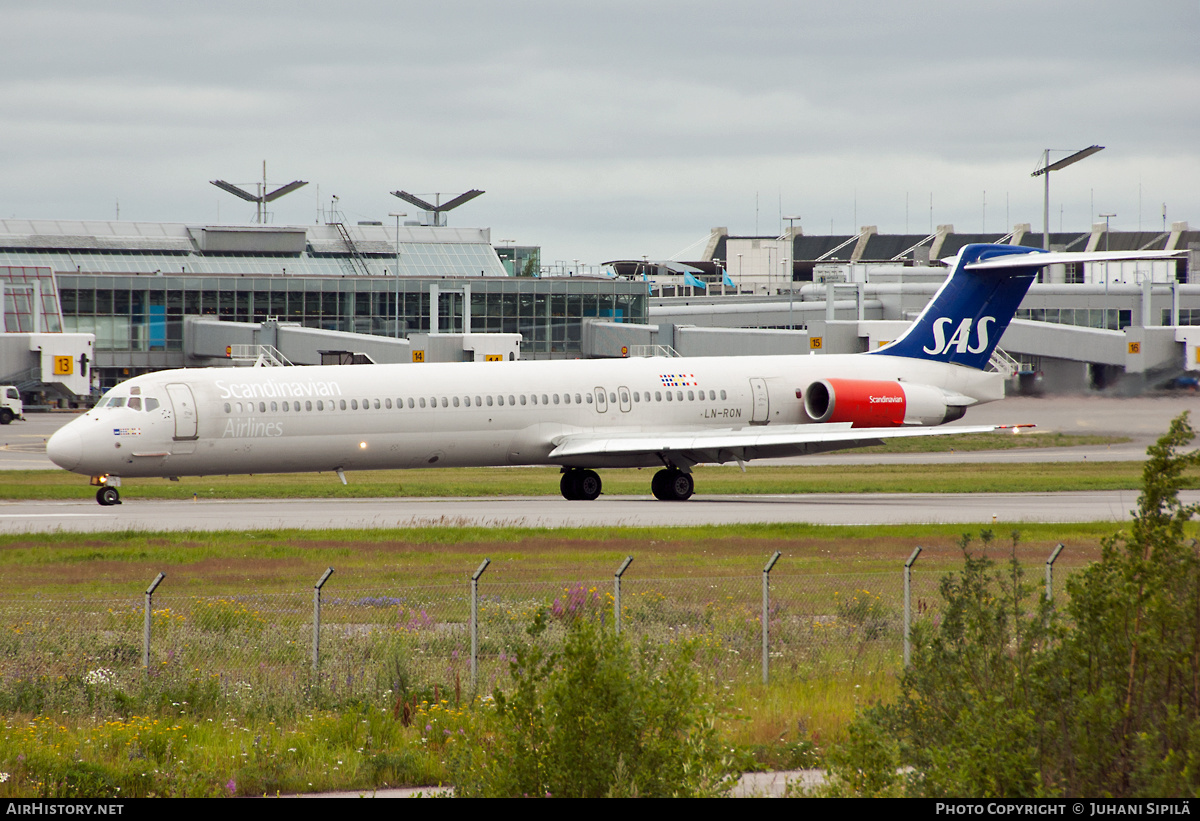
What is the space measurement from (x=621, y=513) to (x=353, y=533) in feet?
24.4

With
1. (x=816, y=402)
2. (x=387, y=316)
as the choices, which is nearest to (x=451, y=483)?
(x=816, y=402)

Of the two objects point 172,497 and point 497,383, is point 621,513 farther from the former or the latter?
point 172,497

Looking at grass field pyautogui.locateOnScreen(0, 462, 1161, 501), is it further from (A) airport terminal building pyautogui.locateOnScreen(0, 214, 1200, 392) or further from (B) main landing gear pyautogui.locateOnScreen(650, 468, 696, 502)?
(A) airport terminal building pyautogui.locateOnScreen(0, 214, 1200, 392)

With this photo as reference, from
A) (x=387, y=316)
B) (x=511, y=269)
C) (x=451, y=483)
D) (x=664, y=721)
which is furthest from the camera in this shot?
(x=511, y=269)

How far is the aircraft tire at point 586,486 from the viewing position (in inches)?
1409

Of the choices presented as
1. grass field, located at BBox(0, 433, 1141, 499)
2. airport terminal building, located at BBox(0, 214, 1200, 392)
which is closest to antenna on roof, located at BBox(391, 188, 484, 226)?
airport terminal building, located at BBox(0, 214, 1200, 392)

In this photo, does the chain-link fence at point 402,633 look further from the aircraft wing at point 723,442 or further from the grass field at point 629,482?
the grass field at point 629,482

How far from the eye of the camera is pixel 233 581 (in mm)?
20266

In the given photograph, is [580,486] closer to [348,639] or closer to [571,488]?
[571,488]

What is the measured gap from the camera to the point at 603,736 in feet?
28.3

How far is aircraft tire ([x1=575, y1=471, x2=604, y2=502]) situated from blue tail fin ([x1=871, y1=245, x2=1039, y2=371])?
9.80 m

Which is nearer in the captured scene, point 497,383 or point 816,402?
point 497,383

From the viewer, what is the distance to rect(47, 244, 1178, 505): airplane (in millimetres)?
31188

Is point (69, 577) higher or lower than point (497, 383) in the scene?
lower
